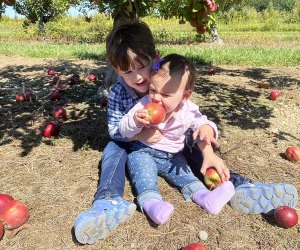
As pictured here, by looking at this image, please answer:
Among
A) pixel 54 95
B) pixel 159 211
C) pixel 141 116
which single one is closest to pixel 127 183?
pixel 159 211

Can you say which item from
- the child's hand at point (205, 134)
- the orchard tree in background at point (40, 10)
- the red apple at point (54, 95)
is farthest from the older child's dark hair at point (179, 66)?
the orchard tree in background at point (40, 10)

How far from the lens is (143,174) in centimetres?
266

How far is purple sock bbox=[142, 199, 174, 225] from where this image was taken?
234 centimetres

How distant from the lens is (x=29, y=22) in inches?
938

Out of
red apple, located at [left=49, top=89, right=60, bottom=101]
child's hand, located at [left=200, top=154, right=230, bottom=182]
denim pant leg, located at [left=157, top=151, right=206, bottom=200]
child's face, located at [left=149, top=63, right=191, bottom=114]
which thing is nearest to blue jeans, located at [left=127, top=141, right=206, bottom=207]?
denim pant leg, located at [left=157, top=151, right=206, bottom=200]

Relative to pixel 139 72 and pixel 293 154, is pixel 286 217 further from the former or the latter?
pixel 139 72

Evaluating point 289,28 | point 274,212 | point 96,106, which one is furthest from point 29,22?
point 274,212

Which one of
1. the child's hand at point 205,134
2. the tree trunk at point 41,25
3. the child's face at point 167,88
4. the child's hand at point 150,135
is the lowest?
the tree trunk at point 41,25

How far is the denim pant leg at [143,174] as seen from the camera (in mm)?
2533

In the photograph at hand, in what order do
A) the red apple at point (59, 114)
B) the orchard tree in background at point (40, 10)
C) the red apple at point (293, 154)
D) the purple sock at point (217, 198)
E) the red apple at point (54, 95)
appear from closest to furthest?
the purple sock at point (217, 198) < the red apple at point (293, 154) < the red apple at point (59, 114) < the red apple at point (54, 95) < the orchard tree in background at point (40, 10)

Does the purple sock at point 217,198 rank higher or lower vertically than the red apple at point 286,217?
higher

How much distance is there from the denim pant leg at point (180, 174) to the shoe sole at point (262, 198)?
27cm

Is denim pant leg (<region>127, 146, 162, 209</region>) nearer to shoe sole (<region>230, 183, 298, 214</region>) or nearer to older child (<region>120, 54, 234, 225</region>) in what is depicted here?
older child (<region>120, 54, 234, 225</region>)

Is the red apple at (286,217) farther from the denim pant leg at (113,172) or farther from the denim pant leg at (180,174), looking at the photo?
the denim pant leg at (113,172)
